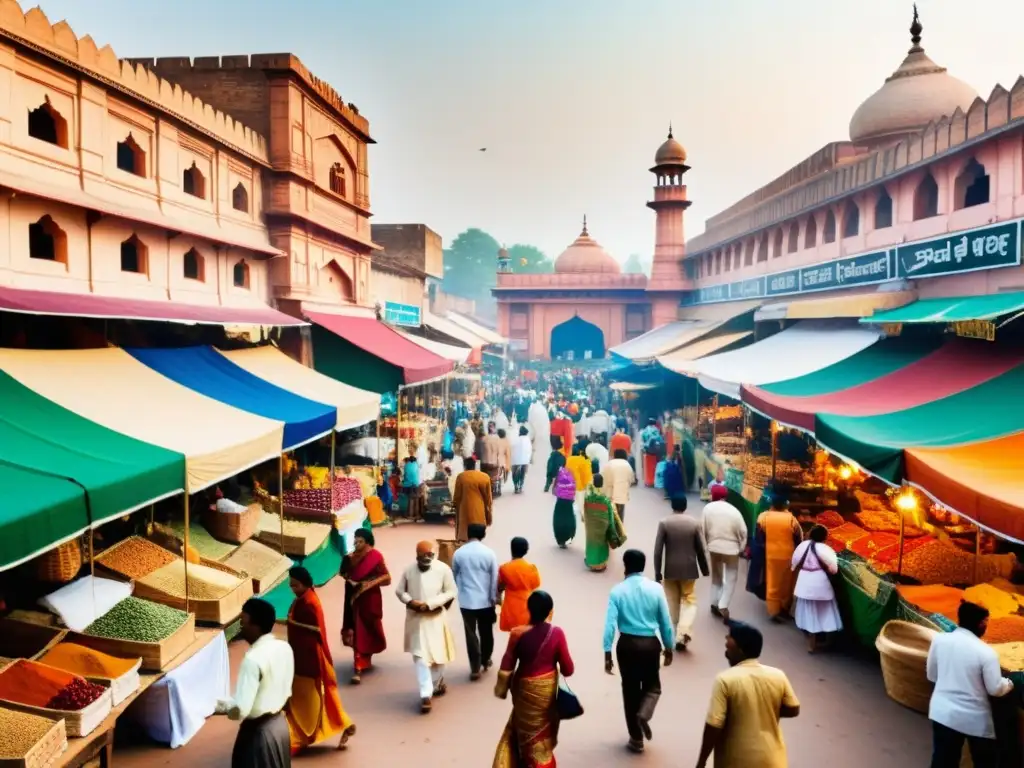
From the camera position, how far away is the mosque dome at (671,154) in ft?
A: 83.6

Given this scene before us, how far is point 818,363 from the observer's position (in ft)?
34.8

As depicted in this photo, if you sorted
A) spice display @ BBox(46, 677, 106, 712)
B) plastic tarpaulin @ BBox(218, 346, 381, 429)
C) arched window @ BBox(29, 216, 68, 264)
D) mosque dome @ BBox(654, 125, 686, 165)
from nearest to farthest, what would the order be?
spice display @ BBox(46, 677, 106, 712) → arched window @ BBox(29, 216, 68, 264) → plastic tarpaulin @ BBox(218, 346, 381, 429) → mosque dome @ BBox(654, 125, 686, 165)

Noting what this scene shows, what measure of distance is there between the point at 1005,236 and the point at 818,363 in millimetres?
2740

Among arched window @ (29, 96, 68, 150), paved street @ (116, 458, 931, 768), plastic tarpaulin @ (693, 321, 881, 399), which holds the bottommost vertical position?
paved street @ (116, 458, 931, 768)

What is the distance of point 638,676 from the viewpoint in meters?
4.82

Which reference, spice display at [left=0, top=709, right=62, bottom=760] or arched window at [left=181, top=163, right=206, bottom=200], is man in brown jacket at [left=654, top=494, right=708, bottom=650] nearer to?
spice display at [left=0, top=709, right=62, bottom=760]

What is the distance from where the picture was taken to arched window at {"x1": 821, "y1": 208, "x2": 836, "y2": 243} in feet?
45.7

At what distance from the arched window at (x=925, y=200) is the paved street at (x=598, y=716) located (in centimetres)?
671

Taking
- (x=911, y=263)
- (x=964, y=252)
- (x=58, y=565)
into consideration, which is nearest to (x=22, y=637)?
(x=58, y=565)

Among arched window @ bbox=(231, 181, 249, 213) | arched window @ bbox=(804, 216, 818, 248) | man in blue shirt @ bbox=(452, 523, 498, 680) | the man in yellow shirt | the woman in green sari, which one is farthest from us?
arched window @ bbox=(804, 216, 818, 248)

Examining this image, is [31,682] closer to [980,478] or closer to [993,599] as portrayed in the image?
[980,478]

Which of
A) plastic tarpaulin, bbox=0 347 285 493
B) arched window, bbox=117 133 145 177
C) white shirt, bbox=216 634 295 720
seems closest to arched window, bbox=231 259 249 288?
arched window, bbox=117 133 145 177

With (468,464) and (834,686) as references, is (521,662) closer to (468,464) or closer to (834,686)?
(834,686)

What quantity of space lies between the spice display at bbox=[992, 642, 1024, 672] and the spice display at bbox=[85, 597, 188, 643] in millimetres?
5064
